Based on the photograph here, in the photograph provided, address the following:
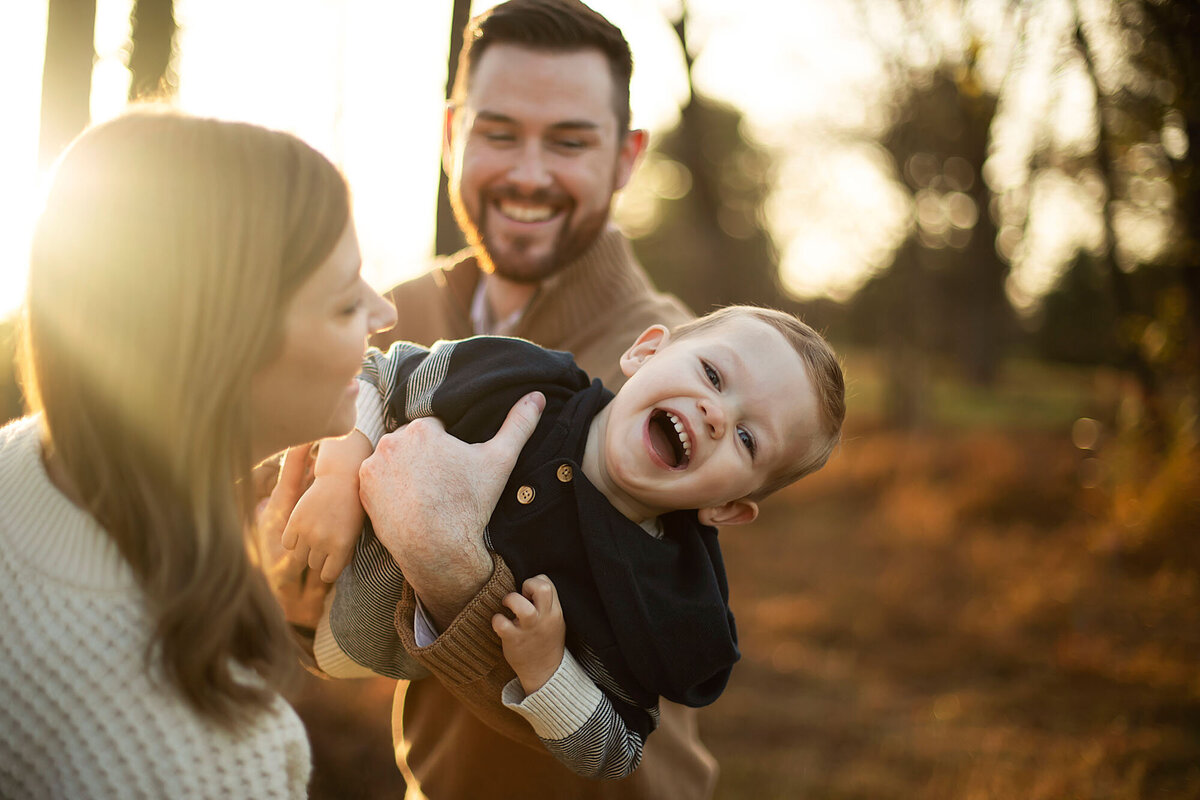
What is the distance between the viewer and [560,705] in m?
1.72

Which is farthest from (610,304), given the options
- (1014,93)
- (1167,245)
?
(1014,93)

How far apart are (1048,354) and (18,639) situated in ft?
90.5

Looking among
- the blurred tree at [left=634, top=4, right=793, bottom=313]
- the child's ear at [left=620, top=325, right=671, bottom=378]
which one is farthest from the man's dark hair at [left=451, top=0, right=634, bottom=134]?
the blurred tree at [left=634, top=4, right=793, bottom=313]

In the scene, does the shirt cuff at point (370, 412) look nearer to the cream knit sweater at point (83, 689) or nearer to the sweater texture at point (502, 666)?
the sweater texture at point (502, 666)

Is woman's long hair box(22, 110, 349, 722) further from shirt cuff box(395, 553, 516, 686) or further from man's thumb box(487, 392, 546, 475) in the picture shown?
man's thumb box(487, 392, 546, 475)

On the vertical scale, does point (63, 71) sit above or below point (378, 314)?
above

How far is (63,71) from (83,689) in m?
→ 2.76

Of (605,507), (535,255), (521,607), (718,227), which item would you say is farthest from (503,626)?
(718,227)

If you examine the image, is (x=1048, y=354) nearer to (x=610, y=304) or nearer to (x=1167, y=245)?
(x=1167, y=245)

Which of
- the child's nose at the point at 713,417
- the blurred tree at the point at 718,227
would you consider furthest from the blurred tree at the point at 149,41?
the blurred tree at the point at 718,227

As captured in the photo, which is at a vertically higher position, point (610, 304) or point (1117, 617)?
point (610, 304)

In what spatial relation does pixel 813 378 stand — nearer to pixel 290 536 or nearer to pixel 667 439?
pixel 667 439

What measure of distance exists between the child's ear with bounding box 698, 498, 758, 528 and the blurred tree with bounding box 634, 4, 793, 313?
8.44m

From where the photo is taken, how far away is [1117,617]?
665 centimetres
